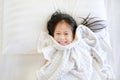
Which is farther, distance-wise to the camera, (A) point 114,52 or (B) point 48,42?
(A) point 114,52

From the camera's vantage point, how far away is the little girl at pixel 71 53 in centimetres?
109

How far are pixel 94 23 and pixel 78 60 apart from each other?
0.73 ft

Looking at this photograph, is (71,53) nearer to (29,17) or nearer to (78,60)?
(78,60)

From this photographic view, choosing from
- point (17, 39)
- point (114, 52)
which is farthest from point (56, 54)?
point (114, 52)

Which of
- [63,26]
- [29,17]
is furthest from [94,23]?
[29,17]

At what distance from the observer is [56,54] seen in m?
1.12

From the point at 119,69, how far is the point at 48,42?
1.42ft

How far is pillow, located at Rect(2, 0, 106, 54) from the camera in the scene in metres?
1.16

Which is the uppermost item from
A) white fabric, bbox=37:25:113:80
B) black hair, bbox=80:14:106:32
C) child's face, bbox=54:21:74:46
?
black hair, bbox=80:14:106:32

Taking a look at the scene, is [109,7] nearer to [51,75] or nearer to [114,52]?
[114,52]

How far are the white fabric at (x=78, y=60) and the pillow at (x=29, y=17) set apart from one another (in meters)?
0.08

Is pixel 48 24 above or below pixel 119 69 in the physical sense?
above

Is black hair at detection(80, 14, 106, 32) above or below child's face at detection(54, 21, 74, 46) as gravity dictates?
above

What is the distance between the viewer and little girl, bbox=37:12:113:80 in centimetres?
109
